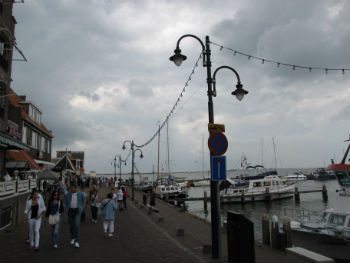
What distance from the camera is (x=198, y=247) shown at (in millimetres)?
9633

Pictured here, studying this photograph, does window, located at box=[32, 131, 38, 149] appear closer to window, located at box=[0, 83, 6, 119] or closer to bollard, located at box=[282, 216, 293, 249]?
window, located at box=[0, 83, 6, 119]

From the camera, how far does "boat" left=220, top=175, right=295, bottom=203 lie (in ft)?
131

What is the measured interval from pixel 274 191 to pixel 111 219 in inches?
Answer: 1429

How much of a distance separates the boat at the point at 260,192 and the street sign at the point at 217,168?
107 ft

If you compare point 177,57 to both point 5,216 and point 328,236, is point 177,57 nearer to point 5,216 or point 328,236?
point 5,216

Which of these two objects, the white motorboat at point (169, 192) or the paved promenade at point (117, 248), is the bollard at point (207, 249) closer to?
the paved promenade at point (117, 248)

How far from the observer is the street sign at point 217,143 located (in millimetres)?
7801

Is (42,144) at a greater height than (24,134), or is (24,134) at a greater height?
(24,134)

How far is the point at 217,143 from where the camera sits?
7875 mm

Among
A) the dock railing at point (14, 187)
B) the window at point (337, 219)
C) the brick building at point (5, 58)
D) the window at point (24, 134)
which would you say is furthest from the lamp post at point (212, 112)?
the window at point (24, 134)

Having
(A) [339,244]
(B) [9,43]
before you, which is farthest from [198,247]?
(B) [9,43]

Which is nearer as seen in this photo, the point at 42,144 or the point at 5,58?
the point at 5,58

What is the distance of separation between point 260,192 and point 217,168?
119 ft

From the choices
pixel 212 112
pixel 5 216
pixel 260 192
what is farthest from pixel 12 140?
pixel 260 192
